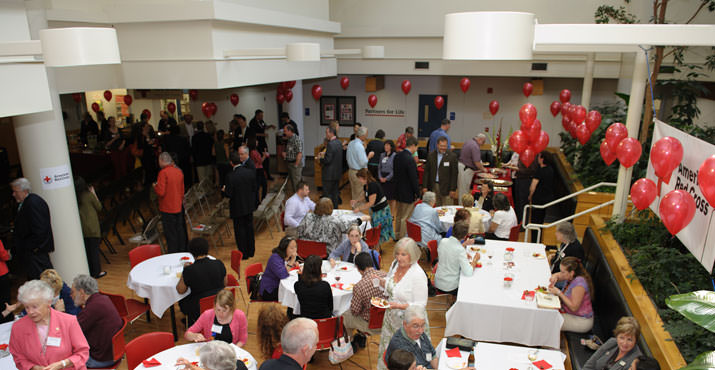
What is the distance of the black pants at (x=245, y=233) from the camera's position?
737cm

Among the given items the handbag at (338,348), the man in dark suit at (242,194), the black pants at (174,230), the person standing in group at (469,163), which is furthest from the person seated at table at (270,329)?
the person standing in group at (469,163)

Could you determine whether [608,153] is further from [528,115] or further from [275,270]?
[275,270]

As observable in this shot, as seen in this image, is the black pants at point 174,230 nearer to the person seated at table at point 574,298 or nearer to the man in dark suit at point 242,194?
the man in dark suit at point 242,194

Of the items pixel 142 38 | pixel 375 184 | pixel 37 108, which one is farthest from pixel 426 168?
pixel 37 108

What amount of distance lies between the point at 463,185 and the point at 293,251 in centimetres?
519

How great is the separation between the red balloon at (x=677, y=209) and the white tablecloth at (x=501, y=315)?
56.3 inches

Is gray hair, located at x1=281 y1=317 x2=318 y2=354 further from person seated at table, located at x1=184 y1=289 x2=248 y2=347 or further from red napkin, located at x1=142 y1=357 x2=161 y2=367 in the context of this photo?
red napkin, located at x1=142 y1=357 x2=161 y2=367

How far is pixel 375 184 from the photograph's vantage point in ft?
22.9

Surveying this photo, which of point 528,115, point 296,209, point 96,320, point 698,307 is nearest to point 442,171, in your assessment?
point 528,115

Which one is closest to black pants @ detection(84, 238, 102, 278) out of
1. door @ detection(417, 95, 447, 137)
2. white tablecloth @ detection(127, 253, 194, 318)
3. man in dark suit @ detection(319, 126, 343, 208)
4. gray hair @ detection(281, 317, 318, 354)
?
white tablecloth @ detection(127, 253, 194, 318)

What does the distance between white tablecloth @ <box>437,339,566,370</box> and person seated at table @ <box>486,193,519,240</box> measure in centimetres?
273

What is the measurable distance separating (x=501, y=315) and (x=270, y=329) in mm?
2311

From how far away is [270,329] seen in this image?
12.9ft

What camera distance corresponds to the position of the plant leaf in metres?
2.26
